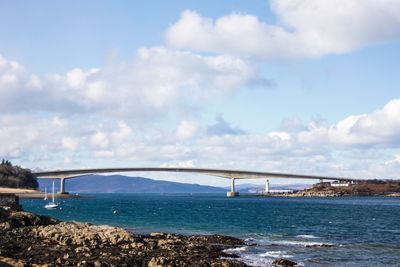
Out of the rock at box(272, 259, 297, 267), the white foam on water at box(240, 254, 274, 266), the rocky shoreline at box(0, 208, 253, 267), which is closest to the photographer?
the rocky shoreline at box(0, 208, 253, 267)

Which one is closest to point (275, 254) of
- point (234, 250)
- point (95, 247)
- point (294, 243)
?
point (234, 250)

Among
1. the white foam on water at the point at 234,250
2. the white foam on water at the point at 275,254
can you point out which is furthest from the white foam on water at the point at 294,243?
the white foam on water at the point at 234,250

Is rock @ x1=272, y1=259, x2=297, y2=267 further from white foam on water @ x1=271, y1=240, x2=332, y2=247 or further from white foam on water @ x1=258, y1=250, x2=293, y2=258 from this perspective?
white foam on water @ x1=271, y1=240, x2=332, y2=247

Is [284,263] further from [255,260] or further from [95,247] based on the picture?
[95,247]

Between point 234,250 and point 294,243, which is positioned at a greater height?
point 234,250

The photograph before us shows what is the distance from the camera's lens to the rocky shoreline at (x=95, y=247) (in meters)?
33.2

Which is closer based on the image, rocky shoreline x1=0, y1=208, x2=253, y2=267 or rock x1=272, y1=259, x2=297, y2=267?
rocky shoreline x1=0, y1=208, x2=253, y2=267

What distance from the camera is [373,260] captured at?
1706 inches

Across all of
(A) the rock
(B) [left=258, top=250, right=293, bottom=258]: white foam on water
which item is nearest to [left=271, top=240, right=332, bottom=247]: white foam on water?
(B) [left=258, top=250, right=293, bottom=258]: white foam on water

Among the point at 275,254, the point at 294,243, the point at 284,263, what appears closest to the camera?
the point at 284,263

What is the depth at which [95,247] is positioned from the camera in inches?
1555

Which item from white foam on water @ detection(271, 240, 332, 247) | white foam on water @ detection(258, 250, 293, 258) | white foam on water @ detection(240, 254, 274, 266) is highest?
white foam on water @ detection(240, 254, 274, 266)

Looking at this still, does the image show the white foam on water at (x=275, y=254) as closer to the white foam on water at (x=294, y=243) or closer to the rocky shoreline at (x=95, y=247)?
the rocky shoreline at (x=95, y=247)

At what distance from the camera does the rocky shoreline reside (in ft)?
A: 109
